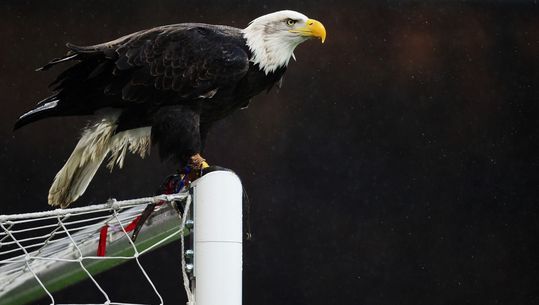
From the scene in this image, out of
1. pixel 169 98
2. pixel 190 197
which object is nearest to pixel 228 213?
pixel 190 197

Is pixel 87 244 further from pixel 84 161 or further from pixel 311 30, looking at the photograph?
pixel 311 30

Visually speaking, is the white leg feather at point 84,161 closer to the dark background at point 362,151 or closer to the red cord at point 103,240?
the red cord at point 103,240

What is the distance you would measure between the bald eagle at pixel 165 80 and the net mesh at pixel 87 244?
33cm

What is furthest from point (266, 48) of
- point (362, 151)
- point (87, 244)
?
point (362, 151)

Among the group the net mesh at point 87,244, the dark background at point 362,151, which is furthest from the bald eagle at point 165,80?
the dark background at point 362,151

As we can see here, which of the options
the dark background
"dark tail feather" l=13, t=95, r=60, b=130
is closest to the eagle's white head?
"dark tail feather" l=13, t=95, r=60, b=130

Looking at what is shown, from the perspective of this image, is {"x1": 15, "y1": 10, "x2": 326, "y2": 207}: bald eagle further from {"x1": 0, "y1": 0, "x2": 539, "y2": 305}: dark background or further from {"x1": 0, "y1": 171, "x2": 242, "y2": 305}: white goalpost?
{"x1": 0, "y1": 0, "x2": 539, "y2": 305}: dark background

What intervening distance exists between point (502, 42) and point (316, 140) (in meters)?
1.06

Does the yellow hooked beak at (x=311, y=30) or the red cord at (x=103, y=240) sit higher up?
the yellow hooked beak at (x=311, y=30)

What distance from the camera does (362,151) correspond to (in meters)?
4.08

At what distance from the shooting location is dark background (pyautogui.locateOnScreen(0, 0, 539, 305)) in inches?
155

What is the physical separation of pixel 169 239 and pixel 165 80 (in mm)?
645

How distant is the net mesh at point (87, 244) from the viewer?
1.51 metres

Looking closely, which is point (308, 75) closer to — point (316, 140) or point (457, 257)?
point (316, 140)
